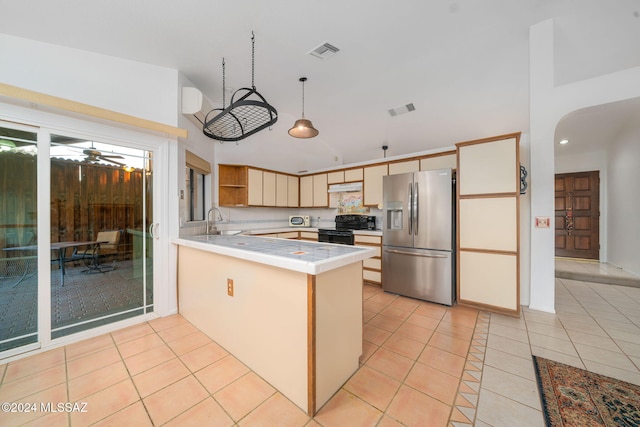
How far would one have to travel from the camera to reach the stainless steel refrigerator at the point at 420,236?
10.2 ft

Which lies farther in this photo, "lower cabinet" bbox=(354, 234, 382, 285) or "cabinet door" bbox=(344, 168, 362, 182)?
"cabinet door" bbox=(344, 168, 362, 182)

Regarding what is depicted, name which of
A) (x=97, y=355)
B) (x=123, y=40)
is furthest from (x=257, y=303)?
(x=123, y=40)

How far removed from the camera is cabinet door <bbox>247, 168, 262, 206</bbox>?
462cm

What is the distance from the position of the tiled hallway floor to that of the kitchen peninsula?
0.13 meters

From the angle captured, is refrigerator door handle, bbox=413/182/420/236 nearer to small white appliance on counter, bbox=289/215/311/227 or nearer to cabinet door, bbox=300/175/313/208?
cabinet door, bbox=300/175/313/208

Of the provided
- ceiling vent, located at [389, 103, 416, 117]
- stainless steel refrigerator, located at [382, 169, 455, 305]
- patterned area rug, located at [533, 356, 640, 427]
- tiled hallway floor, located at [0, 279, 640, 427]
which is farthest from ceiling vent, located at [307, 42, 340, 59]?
patterned area rug, located at [533, 356, 640, 427]

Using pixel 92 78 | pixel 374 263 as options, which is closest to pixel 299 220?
pixel 374 263

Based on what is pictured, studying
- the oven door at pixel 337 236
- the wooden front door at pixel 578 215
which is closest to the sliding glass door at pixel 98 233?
the oven door at pixel 337 236

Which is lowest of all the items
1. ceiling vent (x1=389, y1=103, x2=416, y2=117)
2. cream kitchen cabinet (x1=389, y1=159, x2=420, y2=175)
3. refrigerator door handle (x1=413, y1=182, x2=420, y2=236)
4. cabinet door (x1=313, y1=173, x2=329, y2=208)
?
refrigerator door handle (x1=413, y1=182, x2=420, y2=236)

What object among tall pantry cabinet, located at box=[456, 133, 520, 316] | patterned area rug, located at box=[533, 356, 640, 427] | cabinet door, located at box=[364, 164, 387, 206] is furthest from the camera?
cabinet door, located at box=[364, 164, 387, 206]

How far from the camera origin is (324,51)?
2.67m

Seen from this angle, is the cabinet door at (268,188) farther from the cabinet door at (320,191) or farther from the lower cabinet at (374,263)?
the lower cabinet at (374,263)

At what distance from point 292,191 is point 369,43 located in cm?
351

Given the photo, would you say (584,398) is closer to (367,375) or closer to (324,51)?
(367,375)
